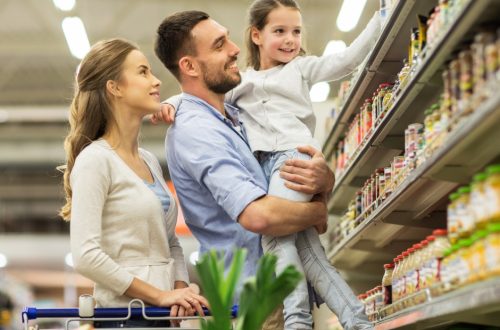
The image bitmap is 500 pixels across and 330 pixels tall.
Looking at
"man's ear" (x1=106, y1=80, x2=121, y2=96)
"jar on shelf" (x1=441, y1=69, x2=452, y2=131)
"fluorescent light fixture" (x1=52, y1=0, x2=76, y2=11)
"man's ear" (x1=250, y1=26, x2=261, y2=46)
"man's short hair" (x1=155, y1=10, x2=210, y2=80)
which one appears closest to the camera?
"jar on shelf" (x1=441, y1=69, x2=452, y2=131)

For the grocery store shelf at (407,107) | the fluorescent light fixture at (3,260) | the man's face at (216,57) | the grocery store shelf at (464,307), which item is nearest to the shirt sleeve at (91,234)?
the man's face at (216,57)

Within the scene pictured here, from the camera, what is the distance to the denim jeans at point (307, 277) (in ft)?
11.1

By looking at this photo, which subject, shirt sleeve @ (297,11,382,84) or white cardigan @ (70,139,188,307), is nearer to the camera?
white cardigan @ (70,139,188,307)

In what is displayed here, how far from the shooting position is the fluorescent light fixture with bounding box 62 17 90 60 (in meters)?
10.4

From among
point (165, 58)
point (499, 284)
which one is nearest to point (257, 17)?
point (165, 58)

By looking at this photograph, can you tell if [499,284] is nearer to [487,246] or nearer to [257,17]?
[487,246]

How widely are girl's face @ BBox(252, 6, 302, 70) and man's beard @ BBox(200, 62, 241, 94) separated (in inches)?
19.4

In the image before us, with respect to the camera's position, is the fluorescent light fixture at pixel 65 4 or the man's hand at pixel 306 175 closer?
the man's hand at pixel 306 175

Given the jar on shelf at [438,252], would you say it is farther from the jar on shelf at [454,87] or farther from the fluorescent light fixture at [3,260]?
the fluorescent light fixture at [3,260]

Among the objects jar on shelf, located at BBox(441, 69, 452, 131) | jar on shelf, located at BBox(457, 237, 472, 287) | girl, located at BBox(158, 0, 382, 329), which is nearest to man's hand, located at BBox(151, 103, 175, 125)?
girl, located at BBox(158, 0, 382, 329)

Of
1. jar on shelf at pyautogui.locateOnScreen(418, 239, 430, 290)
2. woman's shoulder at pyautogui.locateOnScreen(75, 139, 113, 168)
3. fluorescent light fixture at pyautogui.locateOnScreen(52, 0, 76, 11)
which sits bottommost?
jar on shelf at pyautogui.locateOnScreen(418, 239, 430, 290)

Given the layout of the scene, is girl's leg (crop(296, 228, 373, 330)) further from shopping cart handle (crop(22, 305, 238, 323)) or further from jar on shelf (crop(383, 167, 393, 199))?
shopping cart handle (crop(22, 305, 238, 323))

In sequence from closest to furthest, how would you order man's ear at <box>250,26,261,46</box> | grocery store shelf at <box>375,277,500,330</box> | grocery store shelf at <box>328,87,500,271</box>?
grocery store shelf at <box>375,277,500,330</box>
grocery store shelf at <box>328,87,500,271</box>
man's ear at <box>250,26,261,46</box>

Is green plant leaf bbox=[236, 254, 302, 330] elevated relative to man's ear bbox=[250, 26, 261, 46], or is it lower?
lower
